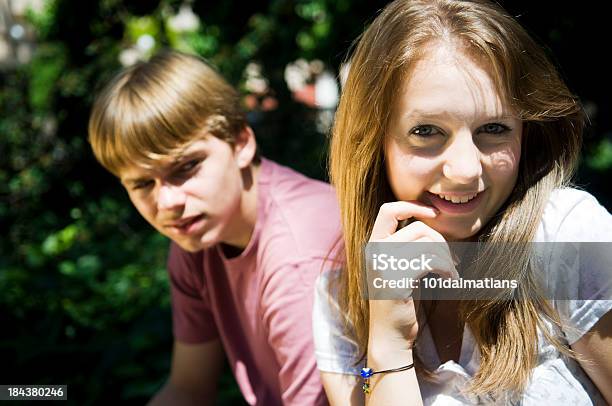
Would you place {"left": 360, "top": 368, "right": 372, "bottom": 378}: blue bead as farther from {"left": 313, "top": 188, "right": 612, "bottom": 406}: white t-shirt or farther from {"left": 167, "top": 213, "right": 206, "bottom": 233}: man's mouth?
{"left": 167, "top": 213, "right": 206, "bottom": 233}: man's mouth

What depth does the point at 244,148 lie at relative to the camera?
210cm

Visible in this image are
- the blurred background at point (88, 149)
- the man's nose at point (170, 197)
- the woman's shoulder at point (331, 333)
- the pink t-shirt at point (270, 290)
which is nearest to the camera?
the woman's shoulder at point (331, 333)

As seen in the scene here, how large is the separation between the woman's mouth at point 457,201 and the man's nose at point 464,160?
5cm

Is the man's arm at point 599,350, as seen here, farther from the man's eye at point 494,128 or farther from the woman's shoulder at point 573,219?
the man's eye at point 494,128

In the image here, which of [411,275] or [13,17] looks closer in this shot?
[411,275]

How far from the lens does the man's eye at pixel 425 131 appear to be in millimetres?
1376

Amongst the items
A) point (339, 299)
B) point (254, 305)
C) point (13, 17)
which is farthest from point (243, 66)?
point (339, 299)

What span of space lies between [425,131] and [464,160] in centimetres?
10

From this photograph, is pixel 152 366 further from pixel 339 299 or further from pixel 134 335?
pixel 339 299

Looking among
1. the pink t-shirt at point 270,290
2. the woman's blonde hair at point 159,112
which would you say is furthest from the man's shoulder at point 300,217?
the woman's blonde hair at point 159,112

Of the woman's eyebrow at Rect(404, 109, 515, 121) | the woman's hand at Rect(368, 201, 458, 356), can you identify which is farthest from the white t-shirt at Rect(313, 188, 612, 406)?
the woman's eyebrow at Rect(404, 109, 515, 121)

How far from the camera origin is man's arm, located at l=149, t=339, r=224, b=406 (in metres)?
2.38

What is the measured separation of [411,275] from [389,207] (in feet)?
0.50

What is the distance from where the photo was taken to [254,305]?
2.00 metres
